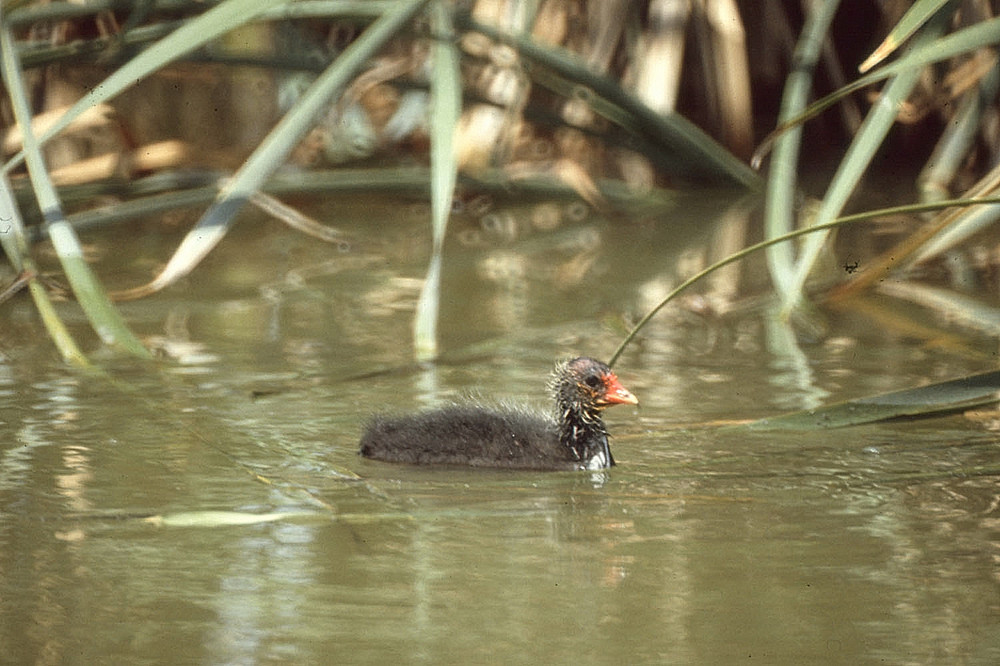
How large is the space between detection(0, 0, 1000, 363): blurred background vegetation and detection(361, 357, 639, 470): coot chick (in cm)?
146

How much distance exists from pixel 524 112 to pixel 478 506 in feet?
14.6

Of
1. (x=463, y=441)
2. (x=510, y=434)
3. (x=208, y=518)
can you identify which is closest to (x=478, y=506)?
(x=463, y=441)

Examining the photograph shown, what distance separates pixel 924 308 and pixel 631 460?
242cm

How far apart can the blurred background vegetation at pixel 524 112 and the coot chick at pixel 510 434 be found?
1.46m

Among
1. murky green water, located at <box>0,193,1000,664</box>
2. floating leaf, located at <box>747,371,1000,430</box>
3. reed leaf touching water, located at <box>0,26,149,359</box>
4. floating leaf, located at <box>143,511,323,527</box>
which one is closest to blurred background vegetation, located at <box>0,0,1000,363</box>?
murky green water, located at <box>0,193,1000,664</box>

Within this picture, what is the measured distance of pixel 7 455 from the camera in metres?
4.98

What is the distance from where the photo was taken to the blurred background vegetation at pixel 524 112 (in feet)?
24.5

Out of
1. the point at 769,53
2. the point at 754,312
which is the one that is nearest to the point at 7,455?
the point at 754,312

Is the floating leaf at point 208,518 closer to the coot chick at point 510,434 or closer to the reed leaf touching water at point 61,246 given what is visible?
the coot chick at point 510,434

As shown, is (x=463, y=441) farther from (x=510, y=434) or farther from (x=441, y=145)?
(x=441, y=145)

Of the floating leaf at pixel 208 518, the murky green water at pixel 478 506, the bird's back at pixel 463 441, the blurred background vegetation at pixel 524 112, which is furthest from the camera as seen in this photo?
the blurred background vegetation at pixel 524 112

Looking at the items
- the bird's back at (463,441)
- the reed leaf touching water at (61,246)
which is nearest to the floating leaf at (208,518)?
the bird's back at (463,441)

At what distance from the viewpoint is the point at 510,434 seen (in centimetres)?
511

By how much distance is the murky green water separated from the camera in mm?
3547
